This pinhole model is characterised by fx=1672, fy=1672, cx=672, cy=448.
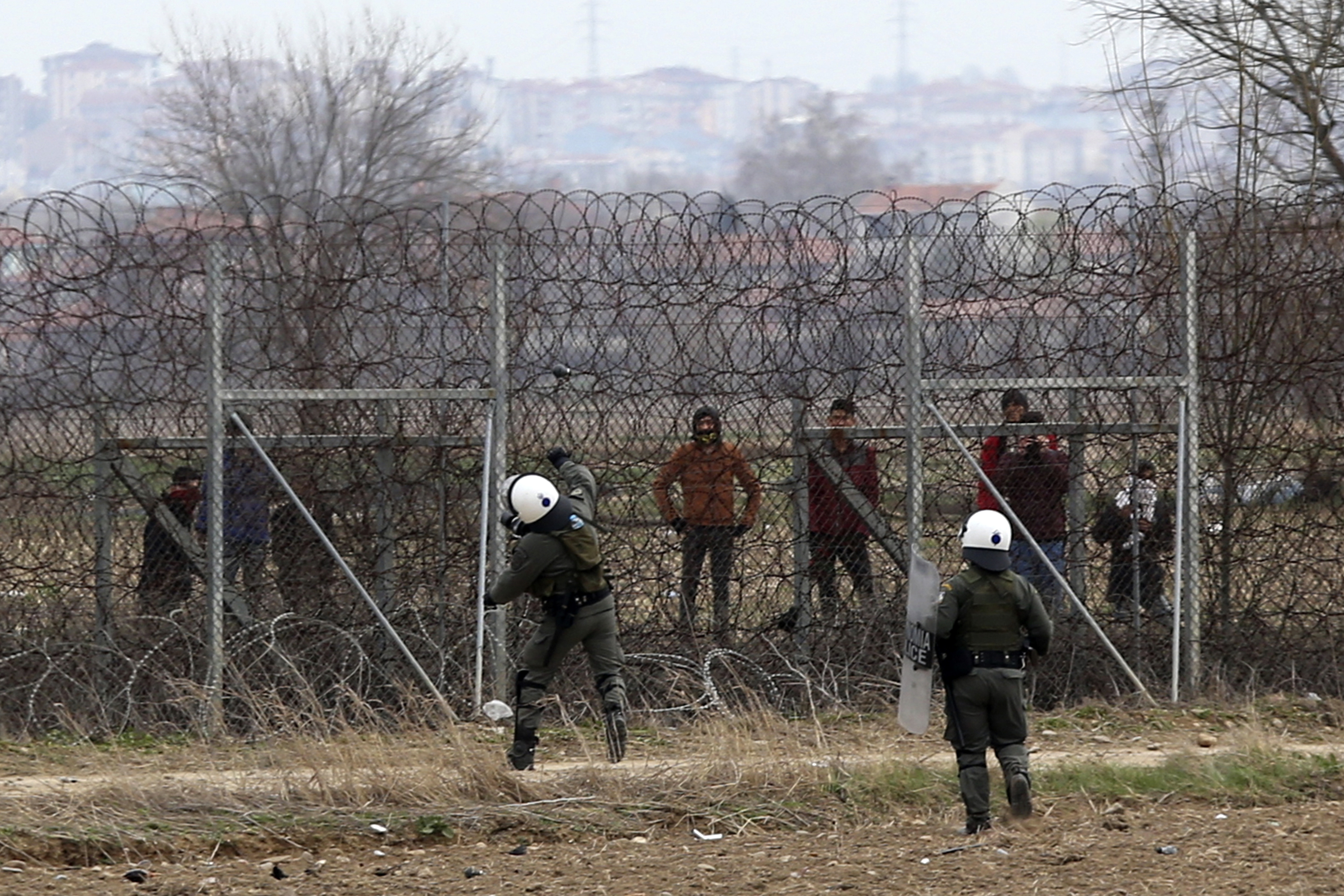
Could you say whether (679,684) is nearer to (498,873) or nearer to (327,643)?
(327,643)

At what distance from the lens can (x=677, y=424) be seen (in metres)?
8.59

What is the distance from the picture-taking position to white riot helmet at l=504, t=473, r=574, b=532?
7340mm

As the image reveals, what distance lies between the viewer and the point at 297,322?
8344mm

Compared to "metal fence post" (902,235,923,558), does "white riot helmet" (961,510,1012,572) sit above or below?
below

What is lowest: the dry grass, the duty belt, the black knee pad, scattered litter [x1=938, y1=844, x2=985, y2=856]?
scattered litter [x1=938, y1=844, x2=985, y2=856]

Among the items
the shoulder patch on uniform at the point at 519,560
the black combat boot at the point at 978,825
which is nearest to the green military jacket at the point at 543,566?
the shoulder patch on uniform at the point at 519,560

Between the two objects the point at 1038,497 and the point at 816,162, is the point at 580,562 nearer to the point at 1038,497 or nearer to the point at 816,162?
the point at 1038,497

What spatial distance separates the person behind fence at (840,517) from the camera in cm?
868

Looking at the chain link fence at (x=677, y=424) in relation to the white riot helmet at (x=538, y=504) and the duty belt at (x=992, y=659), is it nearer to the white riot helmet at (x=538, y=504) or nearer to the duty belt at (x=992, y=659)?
the white riot helmet at (x=538, y=504)

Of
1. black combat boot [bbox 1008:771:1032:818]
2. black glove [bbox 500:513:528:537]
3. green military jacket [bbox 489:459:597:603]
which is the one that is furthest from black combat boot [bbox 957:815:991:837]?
black glove [bbox 500:513:528:537]

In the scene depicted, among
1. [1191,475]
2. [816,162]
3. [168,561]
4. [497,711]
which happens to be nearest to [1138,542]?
[1191,475]

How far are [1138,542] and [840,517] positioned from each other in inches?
65.7

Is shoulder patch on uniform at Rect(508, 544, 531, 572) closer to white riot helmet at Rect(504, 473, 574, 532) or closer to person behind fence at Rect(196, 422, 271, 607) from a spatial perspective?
white riot helmet at Rect(504, 473, 574, 532)

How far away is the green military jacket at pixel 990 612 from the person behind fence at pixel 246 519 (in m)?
3.65
